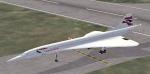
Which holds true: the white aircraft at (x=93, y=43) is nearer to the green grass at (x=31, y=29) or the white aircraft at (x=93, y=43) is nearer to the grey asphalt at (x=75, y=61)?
the grey asphalt at (x=75, y=61)

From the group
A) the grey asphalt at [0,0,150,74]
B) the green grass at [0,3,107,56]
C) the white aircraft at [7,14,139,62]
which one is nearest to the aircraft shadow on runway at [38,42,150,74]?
the grey asphalt at [0,0,150,74]

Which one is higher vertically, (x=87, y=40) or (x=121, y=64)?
(x=87, y=40)

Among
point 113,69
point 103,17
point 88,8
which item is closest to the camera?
point 113,69

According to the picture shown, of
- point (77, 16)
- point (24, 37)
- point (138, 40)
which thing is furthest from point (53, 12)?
point (138, 40)

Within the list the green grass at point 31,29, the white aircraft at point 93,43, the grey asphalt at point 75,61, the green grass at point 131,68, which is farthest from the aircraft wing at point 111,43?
the green grass at point 31,29

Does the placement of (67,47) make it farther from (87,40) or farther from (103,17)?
(103,17)

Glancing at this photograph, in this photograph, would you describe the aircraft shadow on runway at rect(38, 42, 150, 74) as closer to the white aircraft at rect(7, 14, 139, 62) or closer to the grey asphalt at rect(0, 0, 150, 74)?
the grey asphalt at rect(0, 0, 150, 74)
